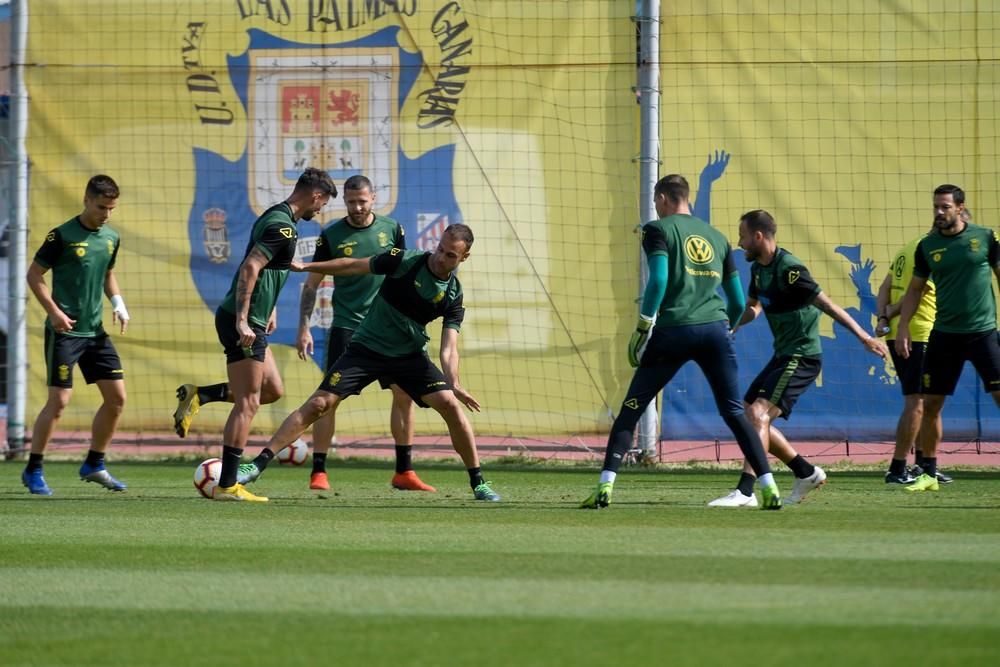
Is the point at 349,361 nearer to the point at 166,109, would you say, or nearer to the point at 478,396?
the point at 478,396

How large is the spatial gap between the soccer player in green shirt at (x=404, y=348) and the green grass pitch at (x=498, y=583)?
21.3 inches

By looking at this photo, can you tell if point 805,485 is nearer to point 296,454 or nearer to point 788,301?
point 788,301

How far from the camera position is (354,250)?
11844 millimetres

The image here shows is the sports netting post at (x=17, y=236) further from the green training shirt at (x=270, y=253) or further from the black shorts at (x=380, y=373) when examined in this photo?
the black shorts at (x=380, y=373)

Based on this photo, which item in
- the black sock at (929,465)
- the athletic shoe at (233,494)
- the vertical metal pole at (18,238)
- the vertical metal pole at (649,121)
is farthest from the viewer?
the vertical metal pole at (18,238)

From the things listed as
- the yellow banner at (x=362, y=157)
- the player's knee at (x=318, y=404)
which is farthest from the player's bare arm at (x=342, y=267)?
the yellow banner at (x=362, y=157)

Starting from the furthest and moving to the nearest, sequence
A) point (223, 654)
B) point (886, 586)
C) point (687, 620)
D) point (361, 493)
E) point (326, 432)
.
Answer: point (326, 432)
point (361, 493)
point (886, 586)
point (687, 620)
point (223, 654)

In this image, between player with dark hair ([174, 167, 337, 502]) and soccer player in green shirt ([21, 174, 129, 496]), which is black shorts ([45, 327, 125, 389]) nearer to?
soccer player in green shirt ([21, 174, 129, 496])

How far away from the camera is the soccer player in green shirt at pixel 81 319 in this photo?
1126 cm

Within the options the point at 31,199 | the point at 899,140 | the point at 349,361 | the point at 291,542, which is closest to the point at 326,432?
the point at 349,361

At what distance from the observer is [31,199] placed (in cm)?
1580

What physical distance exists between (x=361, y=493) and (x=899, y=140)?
6784mm

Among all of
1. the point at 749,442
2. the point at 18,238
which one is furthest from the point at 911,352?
the point at 18,238

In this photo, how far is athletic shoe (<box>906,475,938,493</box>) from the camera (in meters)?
11.4
